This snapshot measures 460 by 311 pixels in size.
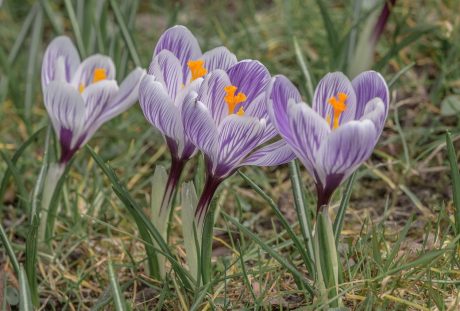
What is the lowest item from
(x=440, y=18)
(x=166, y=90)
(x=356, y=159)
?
(x=440, y=18)

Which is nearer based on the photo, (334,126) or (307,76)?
(334,126)

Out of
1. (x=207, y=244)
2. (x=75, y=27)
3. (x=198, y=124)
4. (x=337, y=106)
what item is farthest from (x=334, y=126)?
(x=75, y=27)

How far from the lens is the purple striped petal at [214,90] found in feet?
5.61

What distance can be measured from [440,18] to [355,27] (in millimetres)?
558

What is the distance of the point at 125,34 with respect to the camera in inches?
103

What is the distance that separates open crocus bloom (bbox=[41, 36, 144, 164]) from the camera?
6.79ft

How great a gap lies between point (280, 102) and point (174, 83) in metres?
0.29

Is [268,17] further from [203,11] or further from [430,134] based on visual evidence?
[430,134]

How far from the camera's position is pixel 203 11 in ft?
12.9

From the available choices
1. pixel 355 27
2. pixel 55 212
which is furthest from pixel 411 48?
pixel 55 212

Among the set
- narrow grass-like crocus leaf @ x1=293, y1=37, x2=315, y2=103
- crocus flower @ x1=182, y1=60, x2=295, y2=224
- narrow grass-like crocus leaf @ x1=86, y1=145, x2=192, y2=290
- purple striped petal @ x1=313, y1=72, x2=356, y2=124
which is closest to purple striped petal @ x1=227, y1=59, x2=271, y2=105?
crocus flower @ x1=182, y1=60, x2=295, y2=224

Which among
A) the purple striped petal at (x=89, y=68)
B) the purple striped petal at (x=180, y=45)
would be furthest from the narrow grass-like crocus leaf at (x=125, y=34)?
the purple striped petal at (x=180, y=45)

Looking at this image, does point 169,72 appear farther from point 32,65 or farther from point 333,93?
point 32,65

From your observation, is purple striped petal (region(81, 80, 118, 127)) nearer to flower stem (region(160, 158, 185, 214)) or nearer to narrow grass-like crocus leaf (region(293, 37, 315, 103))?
flower stem (region(160, 158, 185, 214))
